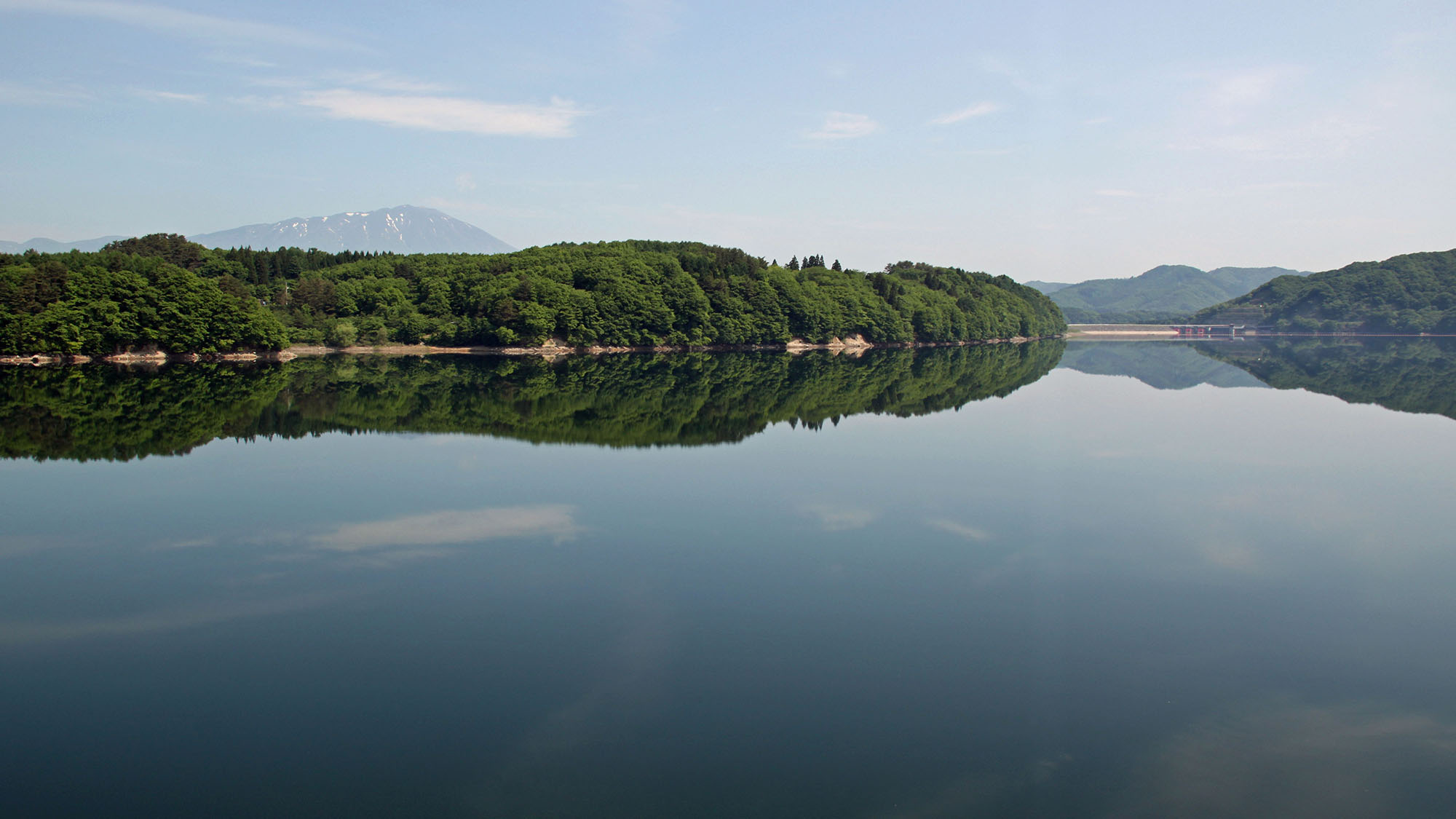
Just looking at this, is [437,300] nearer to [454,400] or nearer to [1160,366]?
[454,400]

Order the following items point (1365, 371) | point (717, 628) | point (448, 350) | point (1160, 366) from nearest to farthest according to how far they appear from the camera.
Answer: point (717, 628) → point (1365, 371) → point (1160, 366) → point (448, 350)

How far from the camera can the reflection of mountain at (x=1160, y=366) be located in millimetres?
93500

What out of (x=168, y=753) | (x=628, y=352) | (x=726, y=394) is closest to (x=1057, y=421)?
(x=726, y=394)

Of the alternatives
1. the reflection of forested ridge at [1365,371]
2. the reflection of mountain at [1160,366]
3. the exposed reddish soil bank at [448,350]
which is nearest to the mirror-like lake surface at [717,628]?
the reflection of forested ridge at [1365,371]

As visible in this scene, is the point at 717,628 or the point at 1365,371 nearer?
the point at 717,628

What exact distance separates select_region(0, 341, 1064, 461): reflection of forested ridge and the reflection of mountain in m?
12.7

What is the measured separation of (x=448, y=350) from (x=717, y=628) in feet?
374

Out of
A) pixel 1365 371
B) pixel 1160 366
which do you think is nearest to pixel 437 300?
pixel 1160 366

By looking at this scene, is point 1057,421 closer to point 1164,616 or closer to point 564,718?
point 1164,616

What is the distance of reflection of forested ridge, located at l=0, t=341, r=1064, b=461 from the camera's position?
4650 centimetres

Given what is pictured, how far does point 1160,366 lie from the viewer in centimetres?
11906

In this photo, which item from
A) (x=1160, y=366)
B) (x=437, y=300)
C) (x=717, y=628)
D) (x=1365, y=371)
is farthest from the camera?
(x=437, y=300)

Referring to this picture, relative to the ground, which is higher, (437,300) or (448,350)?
(437,300)

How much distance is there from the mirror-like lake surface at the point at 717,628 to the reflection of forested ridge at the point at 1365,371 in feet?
109
